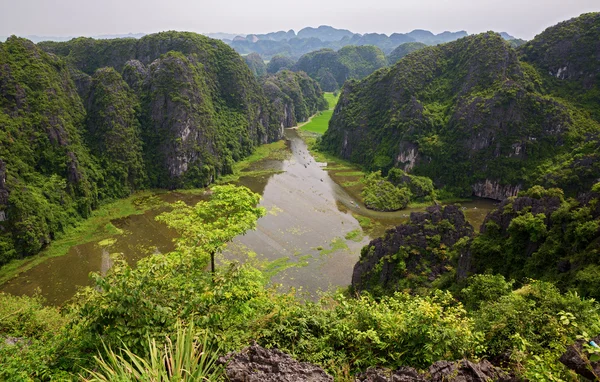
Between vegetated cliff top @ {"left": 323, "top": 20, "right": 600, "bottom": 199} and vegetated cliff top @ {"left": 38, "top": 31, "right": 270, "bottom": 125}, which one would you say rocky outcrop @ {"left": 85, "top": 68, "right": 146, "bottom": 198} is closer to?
vegetated cliff top @ {"left": 38, "top": 31, "right": 270, "bottom": 125}

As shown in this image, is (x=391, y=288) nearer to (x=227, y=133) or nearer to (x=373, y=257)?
(x=373, y=257)

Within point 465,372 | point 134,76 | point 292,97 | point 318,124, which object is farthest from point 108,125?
point 292,97

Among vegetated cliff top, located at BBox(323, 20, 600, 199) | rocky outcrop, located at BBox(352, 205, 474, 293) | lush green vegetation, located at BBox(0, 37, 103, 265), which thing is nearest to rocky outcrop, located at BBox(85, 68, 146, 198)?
lush green vegetation, located at BBox(0, 37, 103, 265)

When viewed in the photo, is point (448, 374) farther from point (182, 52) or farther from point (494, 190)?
point (182, 52)

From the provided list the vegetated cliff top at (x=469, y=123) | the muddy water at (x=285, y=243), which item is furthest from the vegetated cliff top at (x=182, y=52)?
the muddy water at (x=285, y=243)

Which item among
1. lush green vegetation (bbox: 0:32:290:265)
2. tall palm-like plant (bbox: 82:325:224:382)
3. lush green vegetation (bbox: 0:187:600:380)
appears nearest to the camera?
tall palm-like plant (bbox: 82:325:224:382)

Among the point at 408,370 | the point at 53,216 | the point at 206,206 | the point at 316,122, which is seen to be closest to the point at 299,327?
the point at 408,370
